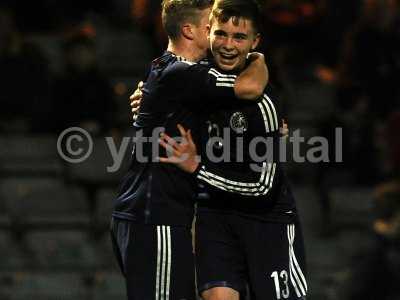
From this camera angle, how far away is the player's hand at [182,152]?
4652 millimetres

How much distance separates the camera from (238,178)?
469 centimetres

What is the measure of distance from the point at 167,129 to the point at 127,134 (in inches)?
136

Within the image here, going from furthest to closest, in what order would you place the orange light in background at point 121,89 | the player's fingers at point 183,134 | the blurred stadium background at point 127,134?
the orange light in background at point 121,89 < the blurred stadium background at point 127,134 < the player's fingers at point 183,134

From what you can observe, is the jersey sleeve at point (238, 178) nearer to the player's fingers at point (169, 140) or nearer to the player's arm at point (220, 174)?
the player's arm at point (220, 174)

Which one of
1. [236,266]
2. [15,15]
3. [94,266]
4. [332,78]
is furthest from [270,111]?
[15,15]

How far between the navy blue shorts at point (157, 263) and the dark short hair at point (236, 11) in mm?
855

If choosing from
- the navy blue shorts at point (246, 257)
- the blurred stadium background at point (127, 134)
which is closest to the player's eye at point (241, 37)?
the navy blue shorts at point (246, 257)

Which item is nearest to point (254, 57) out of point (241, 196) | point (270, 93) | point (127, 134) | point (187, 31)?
point (270, 93)

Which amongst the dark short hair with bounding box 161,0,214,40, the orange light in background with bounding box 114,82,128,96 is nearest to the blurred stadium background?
the orange light in background with bounding box 114,82,128,96

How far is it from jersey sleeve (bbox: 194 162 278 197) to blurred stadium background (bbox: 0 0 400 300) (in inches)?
110

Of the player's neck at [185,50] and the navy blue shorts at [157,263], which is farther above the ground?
the player's neck at [185,50]

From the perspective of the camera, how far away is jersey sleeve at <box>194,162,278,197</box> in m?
4.68

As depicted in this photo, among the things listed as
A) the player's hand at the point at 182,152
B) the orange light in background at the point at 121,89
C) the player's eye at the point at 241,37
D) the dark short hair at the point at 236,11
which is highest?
the orange light in background at the point at 121,89

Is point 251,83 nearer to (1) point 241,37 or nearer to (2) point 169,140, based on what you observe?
(1) point 241,37
